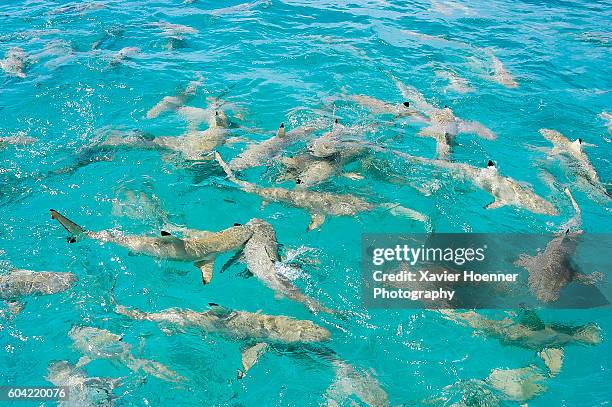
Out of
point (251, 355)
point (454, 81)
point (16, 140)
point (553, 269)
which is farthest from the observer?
point (454, 81)

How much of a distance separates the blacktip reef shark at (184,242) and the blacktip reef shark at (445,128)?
581 centimetres

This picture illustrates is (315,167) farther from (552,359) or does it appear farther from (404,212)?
(552,359)

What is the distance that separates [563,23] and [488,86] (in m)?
9.63

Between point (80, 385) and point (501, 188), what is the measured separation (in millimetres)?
8836

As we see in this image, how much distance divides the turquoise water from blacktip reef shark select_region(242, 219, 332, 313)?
7.5 inches

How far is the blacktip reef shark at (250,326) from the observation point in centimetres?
719

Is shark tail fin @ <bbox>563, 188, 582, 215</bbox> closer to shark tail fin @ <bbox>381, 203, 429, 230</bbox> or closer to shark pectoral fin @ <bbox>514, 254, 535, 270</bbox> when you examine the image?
shark pectoral fin @ <bbox>514, 254, 535, 270</bbox>

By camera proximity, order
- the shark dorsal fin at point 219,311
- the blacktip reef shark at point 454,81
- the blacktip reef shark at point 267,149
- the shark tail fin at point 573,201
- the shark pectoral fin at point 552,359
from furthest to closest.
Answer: the blacktip reef shark at point 454,81 → the blacktip reef shark at point 267,149 → the shark tail fin at point 573,201 → the shark dorsal fin at point 219,311 → the shark pectoral fin at point 552,359

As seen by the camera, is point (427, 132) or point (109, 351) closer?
point (109, 351)

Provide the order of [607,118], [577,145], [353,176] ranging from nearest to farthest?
[353,176] → [577,145] → [607,118]

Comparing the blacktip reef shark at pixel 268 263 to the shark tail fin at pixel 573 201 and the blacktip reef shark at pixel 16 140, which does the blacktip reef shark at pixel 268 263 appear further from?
the blacktip reef shark at pixel 16 140

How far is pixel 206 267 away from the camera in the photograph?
833cm

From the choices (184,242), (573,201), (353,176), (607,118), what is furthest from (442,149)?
(184,242)

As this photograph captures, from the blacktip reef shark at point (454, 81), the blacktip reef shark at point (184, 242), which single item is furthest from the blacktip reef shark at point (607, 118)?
the blacktip reef shark at point (184, 242)
